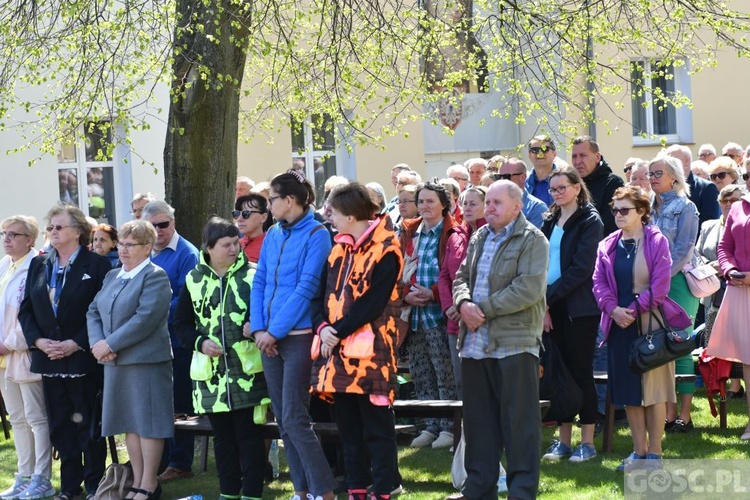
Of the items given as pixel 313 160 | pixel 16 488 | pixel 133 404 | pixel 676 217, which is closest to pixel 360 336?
pixel 133 404

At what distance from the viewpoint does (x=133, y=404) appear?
7793 mm

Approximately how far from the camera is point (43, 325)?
320 inches

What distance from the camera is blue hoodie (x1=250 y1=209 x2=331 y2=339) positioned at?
7.15 meters

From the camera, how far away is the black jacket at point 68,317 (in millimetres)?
8078

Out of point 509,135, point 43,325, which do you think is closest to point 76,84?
point 43,325

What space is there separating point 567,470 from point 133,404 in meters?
2.92

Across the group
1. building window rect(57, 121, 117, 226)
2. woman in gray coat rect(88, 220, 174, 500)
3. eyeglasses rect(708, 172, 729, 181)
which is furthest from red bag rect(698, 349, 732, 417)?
building window rect(57, 121, 117, 226)

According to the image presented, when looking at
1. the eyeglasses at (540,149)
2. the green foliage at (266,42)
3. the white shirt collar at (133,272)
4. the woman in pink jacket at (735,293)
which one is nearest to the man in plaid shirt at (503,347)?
the white shirt collar at (133,272)

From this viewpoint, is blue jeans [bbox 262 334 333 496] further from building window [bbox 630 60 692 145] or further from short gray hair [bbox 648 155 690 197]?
building window [bbox 630 60 692 145]

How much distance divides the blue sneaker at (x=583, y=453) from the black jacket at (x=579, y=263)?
95 cm

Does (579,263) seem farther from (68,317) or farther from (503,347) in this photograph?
(68,317)

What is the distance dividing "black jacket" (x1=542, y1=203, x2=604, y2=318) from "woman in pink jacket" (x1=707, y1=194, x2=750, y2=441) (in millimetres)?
1428

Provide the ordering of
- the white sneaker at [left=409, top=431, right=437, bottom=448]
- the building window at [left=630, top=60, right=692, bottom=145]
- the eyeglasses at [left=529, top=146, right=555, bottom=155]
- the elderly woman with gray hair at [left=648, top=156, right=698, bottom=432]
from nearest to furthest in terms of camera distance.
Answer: the elderly woman with gray hair at [left=648, top=156, right=698, bottom=432] < the white sneaker at [left=409, top=431, right=437, bottom=448] < the eyeglasses at [left=529, top=146, right=555, bottom=155] < the building window at [left=630, top=60, right=692, bottom=145]

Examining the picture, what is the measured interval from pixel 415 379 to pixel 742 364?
2.56 m
